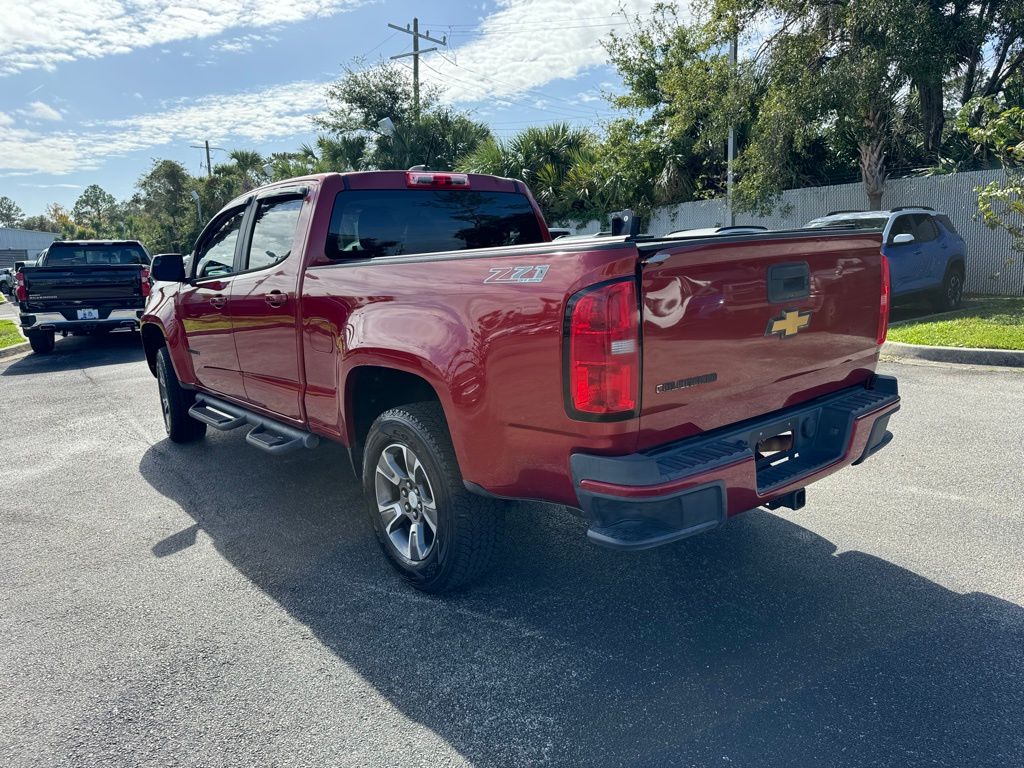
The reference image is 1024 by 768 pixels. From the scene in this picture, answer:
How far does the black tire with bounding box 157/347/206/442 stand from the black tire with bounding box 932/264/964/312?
10.9 m

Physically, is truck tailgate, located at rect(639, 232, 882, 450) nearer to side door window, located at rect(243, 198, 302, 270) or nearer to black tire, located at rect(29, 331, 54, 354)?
side door window, located at rect(243, 198, 302, 270)

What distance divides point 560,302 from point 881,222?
1036cm

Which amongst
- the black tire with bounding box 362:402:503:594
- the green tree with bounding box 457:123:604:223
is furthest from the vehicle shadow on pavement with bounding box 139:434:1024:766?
the green tree with bounding box 457:123:604:223

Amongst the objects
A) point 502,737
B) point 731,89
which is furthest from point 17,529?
point 731,89

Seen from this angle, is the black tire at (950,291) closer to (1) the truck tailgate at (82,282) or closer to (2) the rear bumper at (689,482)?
(2) the rear bumper at (689,482)

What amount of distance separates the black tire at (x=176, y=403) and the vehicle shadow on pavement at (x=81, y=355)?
19.0 ft

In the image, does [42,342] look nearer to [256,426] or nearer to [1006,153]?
[256,426]

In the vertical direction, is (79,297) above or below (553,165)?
below

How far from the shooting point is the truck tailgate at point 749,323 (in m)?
2.63

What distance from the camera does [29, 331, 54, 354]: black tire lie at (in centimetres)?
1268

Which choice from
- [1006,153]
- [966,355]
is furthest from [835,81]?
[966,355]

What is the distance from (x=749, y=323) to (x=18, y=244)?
85.0m

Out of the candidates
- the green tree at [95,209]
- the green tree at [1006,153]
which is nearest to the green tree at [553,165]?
the green tree at [1006,153]

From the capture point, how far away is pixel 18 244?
236 feet
